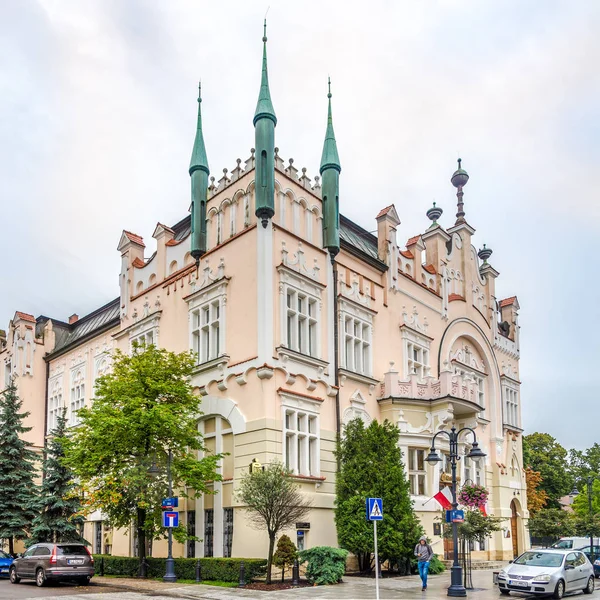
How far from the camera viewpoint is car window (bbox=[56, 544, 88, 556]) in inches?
977

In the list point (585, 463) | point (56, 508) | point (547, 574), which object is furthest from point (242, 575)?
point (585, 463)

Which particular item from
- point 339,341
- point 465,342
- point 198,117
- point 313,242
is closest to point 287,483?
point 339,341

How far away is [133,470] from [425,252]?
20.7 m

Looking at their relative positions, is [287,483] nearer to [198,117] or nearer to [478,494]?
[478,494]

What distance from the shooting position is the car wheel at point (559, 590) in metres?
22.1

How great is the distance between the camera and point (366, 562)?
27.8m

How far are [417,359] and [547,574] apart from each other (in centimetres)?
1522

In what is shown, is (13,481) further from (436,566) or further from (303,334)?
(436,566)

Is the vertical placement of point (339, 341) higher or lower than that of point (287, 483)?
higher

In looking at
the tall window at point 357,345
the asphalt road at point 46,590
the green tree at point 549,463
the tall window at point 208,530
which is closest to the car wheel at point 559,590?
the tall window at point 357,345

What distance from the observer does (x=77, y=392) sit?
4275 cm

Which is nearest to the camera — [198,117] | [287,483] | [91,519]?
[287,483]

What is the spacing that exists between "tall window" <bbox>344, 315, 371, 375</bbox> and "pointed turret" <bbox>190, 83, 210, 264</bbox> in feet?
22.4

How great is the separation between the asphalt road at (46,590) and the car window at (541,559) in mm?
12271
